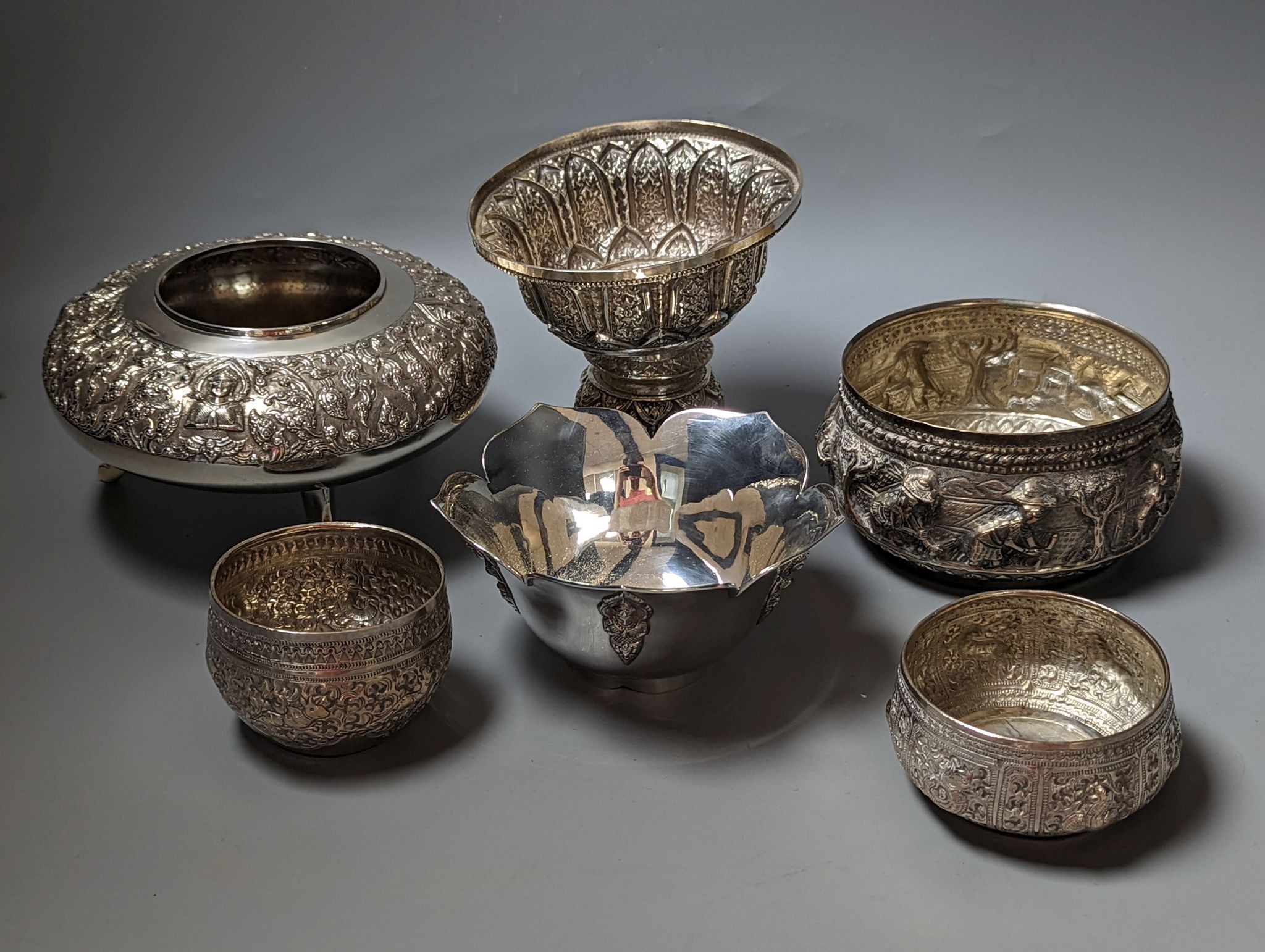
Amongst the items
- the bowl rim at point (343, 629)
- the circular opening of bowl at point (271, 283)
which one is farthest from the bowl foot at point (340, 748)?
the circular opening of bowl at point (271, 283)

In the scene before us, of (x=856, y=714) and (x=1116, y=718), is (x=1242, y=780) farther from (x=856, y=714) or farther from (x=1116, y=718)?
(x=856, y=714)

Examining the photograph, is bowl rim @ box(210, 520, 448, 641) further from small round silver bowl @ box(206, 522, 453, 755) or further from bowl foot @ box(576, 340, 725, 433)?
bowl foot @ box(576, 340, 725, 433)

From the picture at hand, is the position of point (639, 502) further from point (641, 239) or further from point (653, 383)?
point (641, 239)

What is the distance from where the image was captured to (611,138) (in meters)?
3.39

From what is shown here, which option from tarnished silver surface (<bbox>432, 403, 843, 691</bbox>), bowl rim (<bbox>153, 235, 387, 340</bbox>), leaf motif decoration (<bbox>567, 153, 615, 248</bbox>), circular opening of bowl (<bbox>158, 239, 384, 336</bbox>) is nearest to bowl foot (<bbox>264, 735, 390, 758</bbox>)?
tarnished silver surface (<bbox>432, 403, 843, 691</bbox>)

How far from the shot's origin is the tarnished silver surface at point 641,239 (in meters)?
2.91

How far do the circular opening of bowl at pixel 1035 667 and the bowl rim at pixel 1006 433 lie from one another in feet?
0.94

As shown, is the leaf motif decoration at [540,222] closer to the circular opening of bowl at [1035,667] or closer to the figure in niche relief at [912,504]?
the figure in niche relief at [912,504]

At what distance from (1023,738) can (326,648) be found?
1142 millimetres

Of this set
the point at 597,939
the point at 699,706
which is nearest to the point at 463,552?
the point at 699,706

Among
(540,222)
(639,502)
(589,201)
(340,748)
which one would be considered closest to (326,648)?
(340,748)

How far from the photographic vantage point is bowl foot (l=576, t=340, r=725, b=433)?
3.14 metres

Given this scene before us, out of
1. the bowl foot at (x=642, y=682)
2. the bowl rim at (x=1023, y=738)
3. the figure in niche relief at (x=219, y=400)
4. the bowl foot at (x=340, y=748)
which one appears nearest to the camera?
the bowl rim at (x=1023, y=738)

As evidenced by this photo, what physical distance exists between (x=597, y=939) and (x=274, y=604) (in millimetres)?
930
